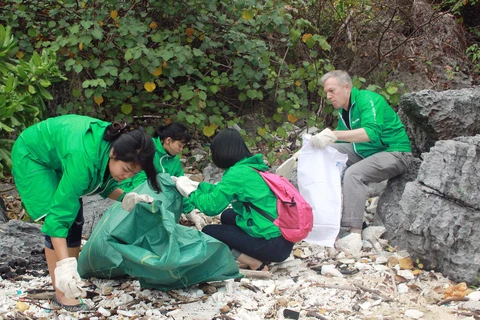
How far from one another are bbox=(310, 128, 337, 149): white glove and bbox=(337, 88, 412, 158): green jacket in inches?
10.5

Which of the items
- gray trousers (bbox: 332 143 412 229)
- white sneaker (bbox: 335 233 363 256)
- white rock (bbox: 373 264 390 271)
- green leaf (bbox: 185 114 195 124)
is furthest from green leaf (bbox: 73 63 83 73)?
white rock (bbox: 373 264 390 271)

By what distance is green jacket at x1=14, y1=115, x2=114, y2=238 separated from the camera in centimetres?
279

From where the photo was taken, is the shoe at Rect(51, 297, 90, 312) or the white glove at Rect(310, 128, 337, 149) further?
the white glove at Rect(310, 128, 337, 149)

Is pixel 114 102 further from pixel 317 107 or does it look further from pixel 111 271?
pixel 111 271

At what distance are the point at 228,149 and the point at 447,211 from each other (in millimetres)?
1451

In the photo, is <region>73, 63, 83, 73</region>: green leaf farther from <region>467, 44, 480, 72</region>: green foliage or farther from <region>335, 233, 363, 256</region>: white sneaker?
<region>467, 44, 480, 72</region>: green foliage

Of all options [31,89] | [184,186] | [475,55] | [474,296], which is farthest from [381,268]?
[475,55]

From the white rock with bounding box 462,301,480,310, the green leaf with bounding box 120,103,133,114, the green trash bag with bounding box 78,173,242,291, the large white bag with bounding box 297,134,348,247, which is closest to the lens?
the green trash bag with bounding box 78,173,242,291

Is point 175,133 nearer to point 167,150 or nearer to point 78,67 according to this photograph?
point 167,150

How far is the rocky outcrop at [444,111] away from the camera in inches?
187

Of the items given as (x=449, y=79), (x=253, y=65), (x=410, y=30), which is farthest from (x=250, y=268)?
(x=410, y=30)

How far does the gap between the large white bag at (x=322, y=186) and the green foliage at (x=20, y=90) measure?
7.69 ft

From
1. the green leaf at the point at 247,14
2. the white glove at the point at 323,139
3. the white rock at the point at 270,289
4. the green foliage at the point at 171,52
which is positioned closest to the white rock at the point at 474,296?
the white rock at the point at 270,289

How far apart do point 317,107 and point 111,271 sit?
400 cm
